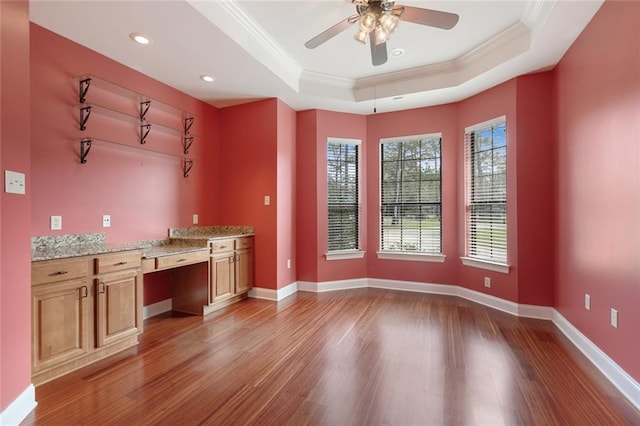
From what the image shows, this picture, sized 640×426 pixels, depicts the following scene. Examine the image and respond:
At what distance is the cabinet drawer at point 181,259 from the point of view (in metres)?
2.93

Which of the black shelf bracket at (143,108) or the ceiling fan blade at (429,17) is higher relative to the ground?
the ceiling fan blade at (429,17)

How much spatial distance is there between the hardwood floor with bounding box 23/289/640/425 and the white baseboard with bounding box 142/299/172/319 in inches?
4.4

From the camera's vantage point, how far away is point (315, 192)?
4.44 meters

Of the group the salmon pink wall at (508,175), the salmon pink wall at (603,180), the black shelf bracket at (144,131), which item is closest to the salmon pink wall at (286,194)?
the black shelf bracket at (144,131)

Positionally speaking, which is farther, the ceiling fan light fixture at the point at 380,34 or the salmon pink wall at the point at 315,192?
the salmon pink wall at the point at 315,192

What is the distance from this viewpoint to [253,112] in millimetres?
4184

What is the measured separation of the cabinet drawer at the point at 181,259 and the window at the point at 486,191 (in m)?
3.45

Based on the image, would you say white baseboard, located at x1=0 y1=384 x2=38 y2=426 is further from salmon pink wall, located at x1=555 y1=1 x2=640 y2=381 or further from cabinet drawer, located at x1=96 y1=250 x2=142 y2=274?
salmon pink wall, located at x1=555 y1=1 x2=640 y2=381

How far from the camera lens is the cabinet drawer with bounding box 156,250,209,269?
293cm

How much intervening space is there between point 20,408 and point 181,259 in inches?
61.8

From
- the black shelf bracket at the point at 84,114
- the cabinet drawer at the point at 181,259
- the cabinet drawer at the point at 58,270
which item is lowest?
the cabinet drawer at the point at 181,259

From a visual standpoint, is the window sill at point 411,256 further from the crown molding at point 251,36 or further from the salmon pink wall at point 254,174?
the crown molding at point 251,36

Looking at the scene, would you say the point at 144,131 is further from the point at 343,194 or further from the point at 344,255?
the point at 344,255

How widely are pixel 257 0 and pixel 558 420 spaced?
12.0 ft
